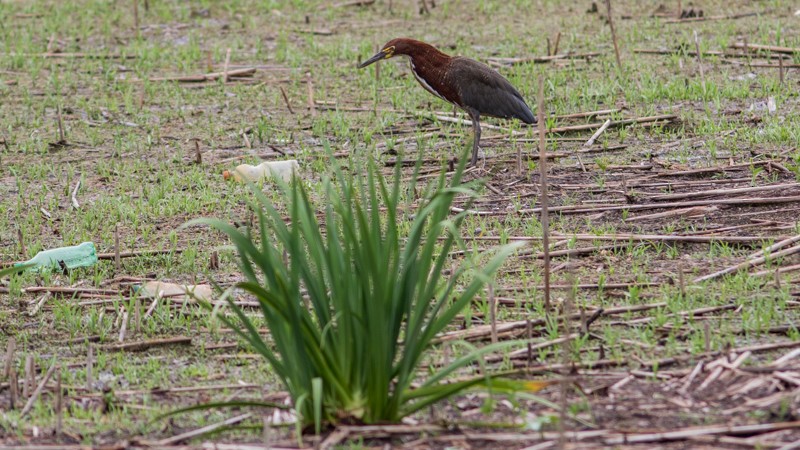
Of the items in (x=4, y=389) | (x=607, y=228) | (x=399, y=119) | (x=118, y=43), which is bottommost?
(x=4, y=389)

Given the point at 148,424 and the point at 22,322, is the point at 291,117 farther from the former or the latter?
the point at 148,424

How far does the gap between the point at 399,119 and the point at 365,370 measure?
530cm

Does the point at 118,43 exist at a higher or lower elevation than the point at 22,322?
higher

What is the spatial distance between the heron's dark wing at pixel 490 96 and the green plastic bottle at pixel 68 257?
9.53 ft

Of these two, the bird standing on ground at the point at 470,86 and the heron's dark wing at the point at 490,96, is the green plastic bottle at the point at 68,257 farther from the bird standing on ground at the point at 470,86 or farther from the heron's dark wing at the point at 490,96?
the heron's dark wing at the point at 490,96

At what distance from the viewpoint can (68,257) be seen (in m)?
6.49

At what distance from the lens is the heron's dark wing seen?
8.17 meters

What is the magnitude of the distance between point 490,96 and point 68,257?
3.11 metres

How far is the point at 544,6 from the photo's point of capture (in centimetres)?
1227

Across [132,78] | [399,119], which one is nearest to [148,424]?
[399,119]

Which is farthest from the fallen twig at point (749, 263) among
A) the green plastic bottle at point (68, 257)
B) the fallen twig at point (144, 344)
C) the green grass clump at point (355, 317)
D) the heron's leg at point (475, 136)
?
the green plastic bottle at point (68, 257)

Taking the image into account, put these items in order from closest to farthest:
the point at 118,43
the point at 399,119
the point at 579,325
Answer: the point at 579,325, the point at 399,119, the point at 118,43

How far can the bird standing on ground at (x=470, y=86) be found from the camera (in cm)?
817

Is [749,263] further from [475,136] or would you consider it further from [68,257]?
[68,257]
